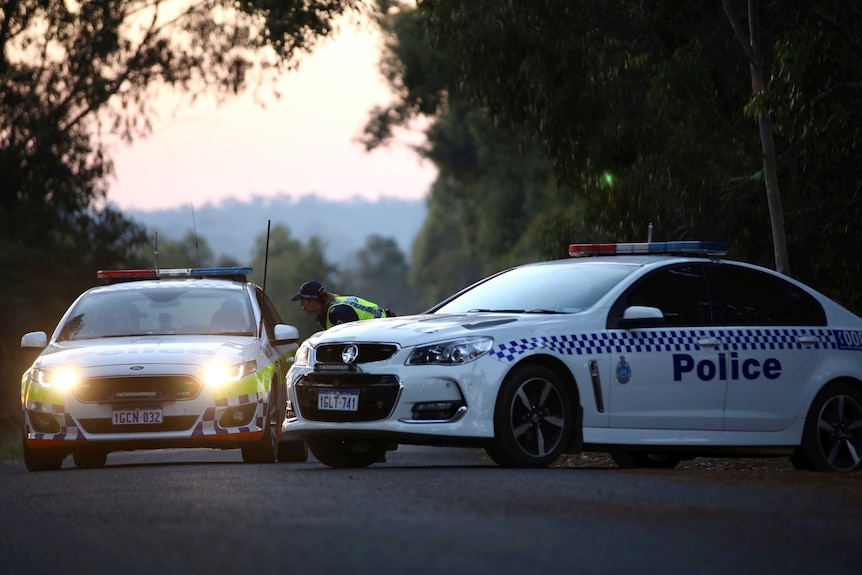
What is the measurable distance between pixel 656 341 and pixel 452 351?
1.60 metres

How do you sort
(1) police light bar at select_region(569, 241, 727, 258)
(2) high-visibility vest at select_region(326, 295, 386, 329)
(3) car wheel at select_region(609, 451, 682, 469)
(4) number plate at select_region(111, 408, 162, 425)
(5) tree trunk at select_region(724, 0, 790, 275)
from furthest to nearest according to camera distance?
(5) tree trunk at select_region(724, 0, 790, 275)
(2) high-visibility vest at select_region(326, 295, 386, 329)
(3) car wheel at select_region(609, 451, 682, 469)
(4) number plate at select_region(111, 408, 162, 425)
(1) police light bar at select_region(569, 241, 727, 258)

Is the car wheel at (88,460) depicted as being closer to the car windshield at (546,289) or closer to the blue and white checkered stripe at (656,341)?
the car windshield at (546,289)

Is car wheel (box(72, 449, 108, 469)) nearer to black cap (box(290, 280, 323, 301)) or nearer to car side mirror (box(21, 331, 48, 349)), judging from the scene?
car side mirror (box(21, 331, 48, 349))

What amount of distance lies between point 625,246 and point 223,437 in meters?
3.66

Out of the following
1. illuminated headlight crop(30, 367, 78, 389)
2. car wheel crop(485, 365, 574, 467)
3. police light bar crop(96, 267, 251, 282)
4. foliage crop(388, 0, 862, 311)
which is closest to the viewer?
car wheel crop(485, 365, 574, 467)

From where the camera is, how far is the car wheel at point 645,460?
1485cm

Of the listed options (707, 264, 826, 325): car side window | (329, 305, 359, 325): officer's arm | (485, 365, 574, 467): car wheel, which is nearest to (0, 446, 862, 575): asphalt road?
(485, 365, 574, 467): car wheel

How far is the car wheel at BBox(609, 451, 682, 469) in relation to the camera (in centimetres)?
1485

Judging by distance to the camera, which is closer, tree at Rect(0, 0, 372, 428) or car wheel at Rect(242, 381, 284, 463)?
car wheel at Rect(242, 381, 284, 463)

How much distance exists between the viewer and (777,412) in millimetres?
13031

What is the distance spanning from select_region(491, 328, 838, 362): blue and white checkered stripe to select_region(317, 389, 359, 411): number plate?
1067mm

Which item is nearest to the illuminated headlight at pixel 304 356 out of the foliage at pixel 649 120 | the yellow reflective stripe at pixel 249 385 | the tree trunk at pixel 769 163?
the yellow reflective stripe at pixel 249 385

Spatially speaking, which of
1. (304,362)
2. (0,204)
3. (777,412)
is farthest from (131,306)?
(0,204)

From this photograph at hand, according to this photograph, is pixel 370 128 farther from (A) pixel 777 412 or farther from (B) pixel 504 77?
(A) pixel 777 412
